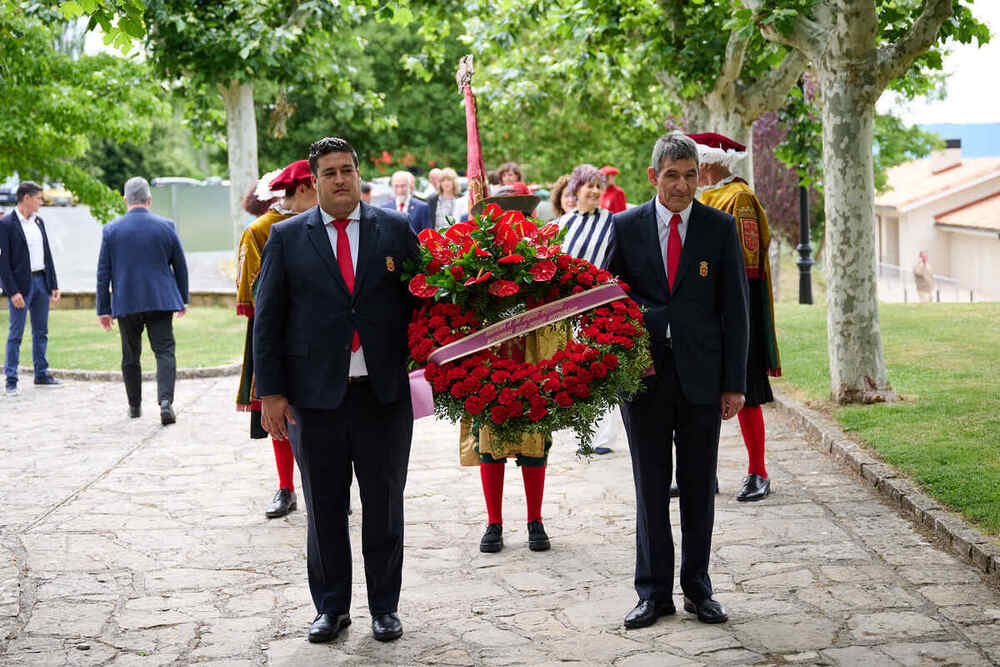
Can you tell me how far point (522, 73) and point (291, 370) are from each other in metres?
22.4

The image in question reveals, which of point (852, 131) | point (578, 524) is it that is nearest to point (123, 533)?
point (578, 524)

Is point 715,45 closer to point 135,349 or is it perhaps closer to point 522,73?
point 135,349

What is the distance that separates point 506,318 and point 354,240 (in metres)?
0.78

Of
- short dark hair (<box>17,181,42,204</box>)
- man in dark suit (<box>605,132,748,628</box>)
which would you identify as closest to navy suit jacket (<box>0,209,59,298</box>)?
short dark hair (<box>17,181,42,204</box>)

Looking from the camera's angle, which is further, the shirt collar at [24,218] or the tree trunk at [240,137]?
the tree trunk at [240,137]

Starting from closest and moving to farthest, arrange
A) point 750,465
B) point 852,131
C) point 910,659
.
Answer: point 910,659 < point 750,465 < point 852,131

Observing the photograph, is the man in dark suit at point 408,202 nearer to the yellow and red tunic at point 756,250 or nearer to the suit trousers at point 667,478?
the yellow and red tunic at point 756,250

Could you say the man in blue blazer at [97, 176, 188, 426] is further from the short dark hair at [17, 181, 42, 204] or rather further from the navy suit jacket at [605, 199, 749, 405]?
the navy suit jacket at [605, 199, 749, 405]

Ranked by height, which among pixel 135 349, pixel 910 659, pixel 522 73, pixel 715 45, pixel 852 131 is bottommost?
pixel 910 659

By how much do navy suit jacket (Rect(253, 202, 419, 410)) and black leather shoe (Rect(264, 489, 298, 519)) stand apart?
2.75 m

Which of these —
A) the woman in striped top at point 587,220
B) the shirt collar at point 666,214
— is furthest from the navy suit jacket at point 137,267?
the shirt collar at point 666,214

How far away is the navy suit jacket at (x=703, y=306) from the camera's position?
5.62m

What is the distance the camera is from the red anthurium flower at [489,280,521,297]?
5.53m

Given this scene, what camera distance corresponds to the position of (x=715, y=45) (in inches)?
602
